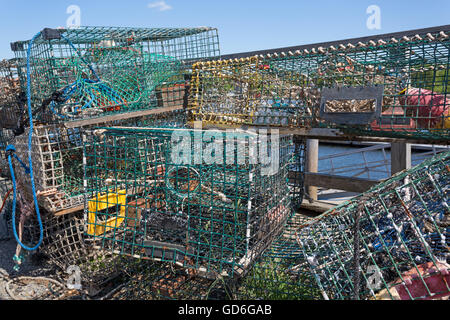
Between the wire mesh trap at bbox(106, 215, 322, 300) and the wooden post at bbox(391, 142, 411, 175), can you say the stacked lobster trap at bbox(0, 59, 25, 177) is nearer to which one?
the wire mesh trap at bbox(106, 215, 322, 300)

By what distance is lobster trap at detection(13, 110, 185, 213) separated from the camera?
3.33 meters

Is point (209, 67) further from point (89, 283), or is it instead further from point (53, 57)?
point (89, 283)

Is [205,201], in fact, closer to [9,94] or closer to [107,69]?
[107,69]

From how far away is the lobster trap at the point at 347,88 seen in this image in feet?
9.04

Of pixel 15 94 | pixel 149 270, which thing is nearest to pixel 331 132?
pixel 149 270

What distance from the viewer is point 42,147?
11.1 ft

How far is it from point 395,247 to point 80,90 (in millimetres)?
3085

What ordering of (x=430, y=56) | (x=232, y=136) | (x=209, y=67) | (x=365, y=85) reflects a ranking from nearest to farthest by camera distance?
1. (x=232, y=136)
2. (x=430, y=56)
3. (x=365, y=85)
4. (x=209, y=67)

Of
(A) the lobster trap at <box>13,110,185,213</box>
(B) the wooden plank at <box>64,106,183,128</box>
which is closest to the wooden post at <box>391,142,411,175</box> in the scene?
(B) the wooden plank at <box>64,106,183,128</box>

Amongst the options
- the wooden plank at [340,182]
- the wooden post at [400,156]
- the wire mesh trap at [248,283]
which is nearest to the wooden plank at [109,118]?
the wire mesh trap at [248,283]

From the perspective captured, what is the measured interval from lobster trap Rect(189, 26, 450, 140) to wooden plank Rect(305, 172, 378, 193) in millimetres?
1296

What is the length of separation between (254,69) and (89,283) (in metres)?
2.68

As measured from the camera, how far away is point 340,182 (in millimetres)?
4559

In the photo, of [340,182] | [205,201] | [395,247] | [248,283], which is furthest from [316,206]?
[395,247]
